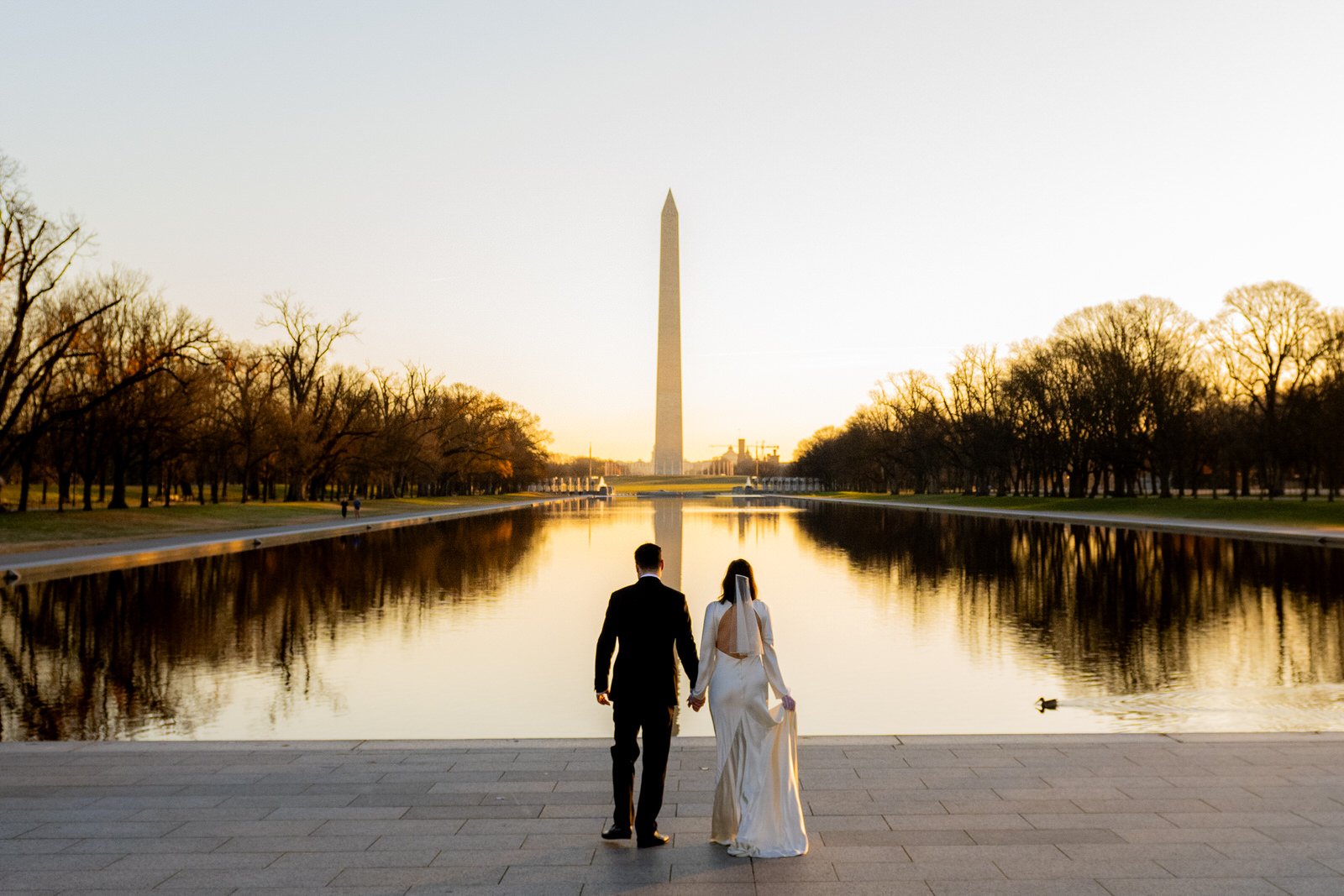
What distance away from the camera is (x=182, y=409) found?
1804 inches

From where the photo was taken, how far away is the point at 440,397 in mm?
88875

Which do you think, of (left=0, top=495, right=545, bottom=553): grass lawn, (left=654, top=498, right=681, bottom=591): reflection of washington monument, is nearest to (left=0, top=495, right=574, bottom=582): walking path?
(left=0, top=495, right=545, bottom=553): grass lawn

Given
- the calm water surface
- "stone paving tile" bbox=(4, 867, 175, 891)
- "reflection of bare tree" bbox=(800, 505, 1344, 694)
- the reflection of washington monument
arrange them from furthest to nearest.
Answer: the reflection of washington monument
"reflection of bare tree" bbox=(800, 505, 1344, 694)
the calm water surface
"stone paving tile" bbox=(4, 867, 175, 891)

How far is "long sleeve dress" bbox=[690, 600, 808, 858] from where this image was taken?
5344 mm

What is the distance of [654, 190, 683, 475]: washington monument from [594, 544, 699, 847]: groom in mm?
86276

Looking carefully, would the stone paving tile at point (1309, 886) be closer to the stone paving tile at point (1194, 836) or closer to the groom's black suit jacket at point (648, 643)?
the stone paving tile at point (1194, 836)

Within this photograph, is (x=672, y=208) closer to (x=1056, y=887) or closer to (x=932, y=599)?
(x=932, y=599)

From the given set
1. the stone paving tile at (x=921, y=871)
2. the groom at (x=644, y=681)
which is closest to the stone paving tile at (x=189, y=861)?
the groom at (x=644, y=681)

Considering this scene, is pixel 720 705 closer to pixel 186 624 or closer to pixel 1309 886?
pixel 1309 886

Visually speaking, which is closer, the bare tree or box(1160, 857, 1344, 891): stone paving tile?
box(1160, 857, 1344, 891): stone paving tile

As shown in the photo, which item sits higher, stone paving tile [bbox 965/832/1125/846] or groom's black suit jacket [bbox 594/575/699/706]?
groom's black suit jacket [bbox 594/575/699/706]

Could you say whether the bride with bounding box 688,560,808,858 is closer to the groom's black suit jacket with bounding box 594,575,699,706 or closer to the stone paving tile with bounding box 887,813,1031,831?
the groom's black suit jacket with bounding box 594,575,699,706

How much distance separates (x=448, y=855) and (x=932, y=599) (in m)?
13.9

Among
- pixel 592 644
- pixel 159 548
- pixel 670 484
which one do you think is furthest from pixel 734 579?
pixel 670 484
